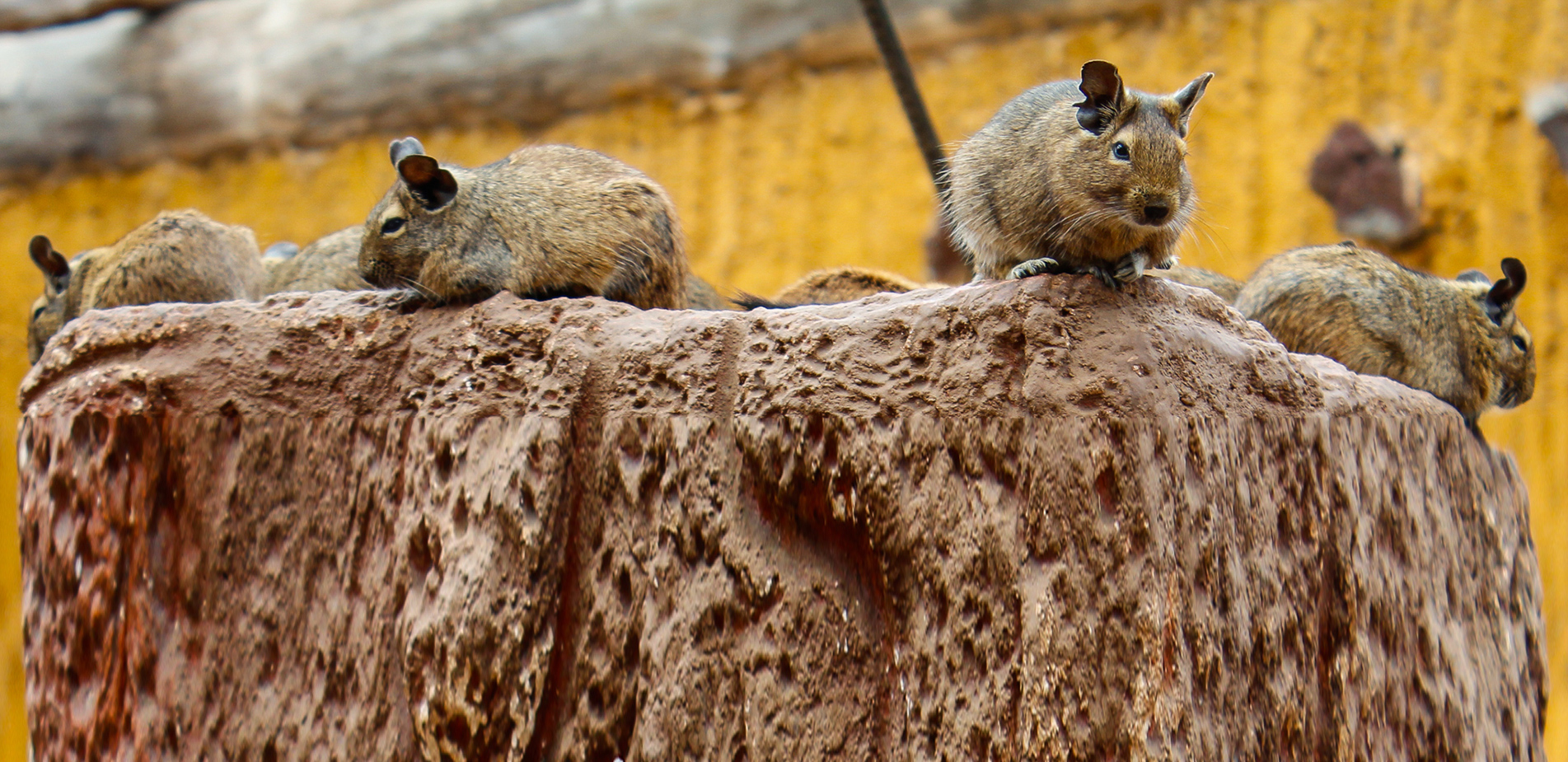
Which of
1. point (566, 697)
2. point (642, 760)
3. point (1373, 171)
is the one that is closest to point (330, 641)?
point (566, 697)

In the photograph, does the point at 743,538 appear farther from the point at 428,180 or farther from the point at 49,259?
the point at 49,259

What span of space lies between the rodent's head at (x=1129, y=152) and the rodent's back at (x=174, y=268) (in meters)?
3.30

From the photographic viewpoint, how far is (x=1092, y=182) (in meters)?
2.87

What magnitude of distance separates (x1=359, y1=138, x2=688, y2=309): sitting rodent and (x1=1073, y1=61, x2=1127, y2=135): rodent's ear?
4.67ft

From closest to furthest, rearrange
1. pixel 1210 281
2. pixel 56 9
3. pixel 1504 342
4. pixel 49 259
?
pixel 1210 281 < pixel 1504 342 < pixel 49 259 < pixel 56 9

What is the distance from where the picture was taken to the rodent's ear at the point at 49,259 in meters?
5.01

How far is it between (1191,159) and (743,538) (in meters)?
6.15

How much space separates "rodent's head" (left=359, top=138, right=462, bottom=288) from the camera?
3.66m

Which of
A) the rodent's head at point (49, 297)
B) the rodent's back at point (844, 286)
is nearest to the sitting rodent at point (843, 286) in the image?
the rodent's back at point (844, 286)

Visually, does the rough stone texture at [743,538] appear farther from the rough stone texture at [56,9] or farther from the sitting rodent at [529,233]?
the rough stone texture at [56,9]

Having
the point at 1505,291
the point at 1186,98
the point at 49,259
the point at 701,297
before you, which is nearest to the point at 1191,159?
the point at 1505,291

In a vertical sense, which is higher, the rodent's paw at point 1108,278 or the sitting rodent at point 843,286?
the sitting rodent at point 843,286

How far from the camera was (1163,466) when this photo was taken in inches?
101

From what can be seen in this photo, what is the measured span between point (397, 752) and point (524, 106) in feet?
23.2
